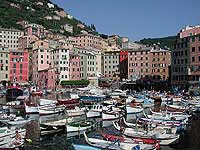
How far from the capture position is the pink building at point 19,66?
11250 cm

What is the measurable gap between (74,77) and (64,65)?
6.88 metres

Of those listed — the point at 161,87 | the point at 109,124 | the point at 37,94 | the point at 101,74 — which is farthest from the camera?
the point at 101,74

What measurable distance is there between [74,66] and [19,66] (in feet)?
59.5

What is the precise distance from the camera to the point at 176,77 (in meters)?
93.9

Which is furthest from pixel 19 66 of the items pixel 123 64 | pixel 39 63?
pixel 123 64

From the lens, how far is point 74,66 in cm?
12150

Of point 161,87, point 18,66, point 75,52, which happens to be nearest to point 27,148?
point 161,87

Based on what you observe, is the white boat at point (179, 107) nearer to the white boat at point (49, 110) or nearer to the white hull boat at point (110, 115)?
the white hull boat at point (110, 115)

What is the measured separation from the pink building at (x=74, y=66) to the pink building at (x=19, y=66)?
46.7 ft

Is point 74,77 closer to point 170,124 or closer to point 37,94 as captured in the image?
point 37,94

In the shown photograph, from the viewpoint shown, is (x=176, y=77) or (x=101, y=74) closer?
(x=176, y=77)

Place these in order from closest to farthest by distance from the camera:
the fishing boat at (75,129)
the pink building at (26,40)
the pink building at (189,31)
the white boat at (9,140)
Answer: the white boat at (9,140) → the fishing boat at (75,129) → the pink building at (189,31) → the pink building at (26,40)

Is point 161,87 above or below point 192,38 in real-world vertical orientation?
below

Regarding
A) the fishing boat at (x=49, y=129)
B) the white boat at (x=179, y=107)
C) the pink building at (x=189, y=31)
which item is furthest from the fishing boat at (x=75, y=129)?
the pink building at (x=189, y=31)
